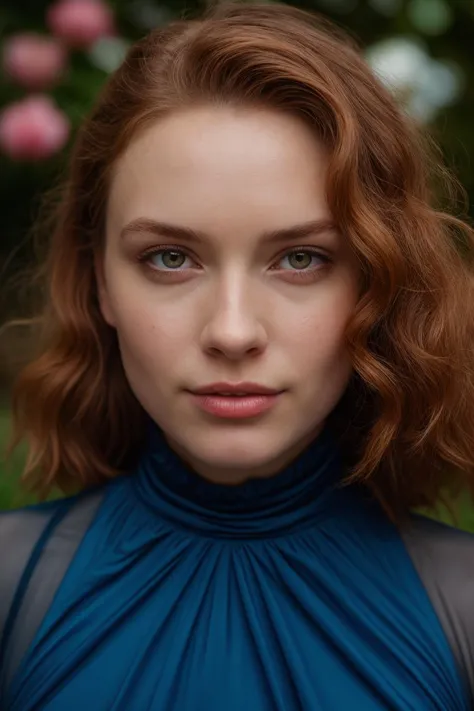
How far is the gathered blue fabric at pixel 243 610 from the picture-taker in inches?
54.1

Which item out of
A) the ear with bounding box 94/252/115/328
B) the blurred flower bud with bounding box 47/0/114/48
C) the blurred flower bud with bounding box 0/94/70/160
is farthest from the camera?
the blurred flower bud with bounding box 47/0/114/48

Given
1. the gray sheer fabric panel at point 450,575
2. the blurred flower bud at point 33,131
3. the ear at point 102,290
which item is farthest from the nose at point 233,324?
the blurred flower bud at point 33,131

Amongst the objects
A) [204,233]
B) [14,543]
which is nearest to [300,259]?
[204,233]

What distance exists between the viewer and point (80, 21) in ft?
9.90

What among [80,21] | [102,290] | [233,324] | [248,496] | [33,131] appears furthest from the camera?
[80,21]

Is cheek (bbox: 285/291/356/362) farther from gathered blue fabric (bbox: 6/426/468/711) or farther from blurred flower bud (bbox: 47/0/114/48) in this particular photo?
blurred flower bud (bbox: 47/0/114/48)

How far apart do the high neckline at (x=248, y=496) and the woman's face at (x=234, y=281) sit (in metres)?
0.04

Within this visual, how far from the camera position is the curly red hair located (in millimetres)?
1417

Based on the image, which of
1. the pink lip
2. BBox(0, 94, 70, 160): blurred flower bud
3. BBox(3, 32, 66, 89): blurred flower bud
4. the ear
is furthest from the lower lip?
BBox(3, 32, 66, 89): blurred flower bud

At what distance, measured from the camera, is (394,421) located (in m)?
1.51

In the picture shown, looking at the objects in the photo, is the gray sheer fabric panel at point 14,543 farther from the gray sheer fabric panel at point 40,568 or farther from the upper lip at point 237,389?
the upper lip at point 237,389

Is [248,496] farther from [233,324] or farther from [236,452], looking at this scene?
[233,324]

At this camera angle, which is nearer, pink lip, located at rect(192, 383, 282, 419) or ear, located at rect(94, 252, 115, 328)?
pink lip, located at rect(192, 383, 282, 419)

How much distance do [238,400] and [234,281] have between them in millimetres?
141
